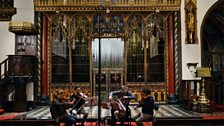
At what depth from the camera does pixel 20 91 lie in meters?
12.8

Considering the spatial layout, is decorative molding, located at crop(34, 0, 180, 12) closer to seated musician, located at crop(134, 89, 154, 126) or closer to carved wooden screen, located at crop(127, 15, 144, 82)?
carved wooden screen, located at crop(127, 15, 144, 82)

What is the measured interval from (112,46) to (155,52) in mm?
2080

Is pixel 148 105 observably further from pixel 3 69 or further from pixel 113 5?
pixel 3 69

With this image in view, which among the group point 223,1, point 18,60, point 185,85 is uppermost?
point 223,1

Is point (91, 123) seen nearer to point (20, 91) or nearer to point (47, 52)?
point (20, 91)

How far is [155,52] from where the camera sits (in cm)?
1493

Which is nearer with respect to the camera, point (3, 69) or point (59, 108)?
point (59, 108)

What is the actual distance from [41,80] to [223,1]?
9.18 m

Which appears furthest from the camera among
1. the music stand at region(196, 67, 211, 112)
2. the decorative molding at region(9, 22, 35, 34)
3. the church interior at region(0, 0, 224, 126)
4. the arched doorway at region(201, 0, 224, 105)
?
the arched doorway at region(201, 0, 224, 105)

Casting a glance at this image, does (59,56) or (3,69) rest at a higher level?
(59,56)

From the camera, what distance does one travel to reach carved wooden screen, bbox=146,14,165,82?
48.4 ft

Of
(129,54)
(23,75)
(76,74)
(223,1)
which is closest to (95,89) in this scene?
(76,74)

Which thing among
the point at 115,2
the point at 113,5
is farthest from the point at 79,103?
the point at 115,2

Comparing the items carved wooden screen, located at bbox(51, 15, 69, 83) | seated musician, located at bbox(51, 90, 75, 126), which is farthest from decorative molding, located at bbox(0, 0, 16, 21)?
seated musician, located at bbox(51, 90, 75, 126)
